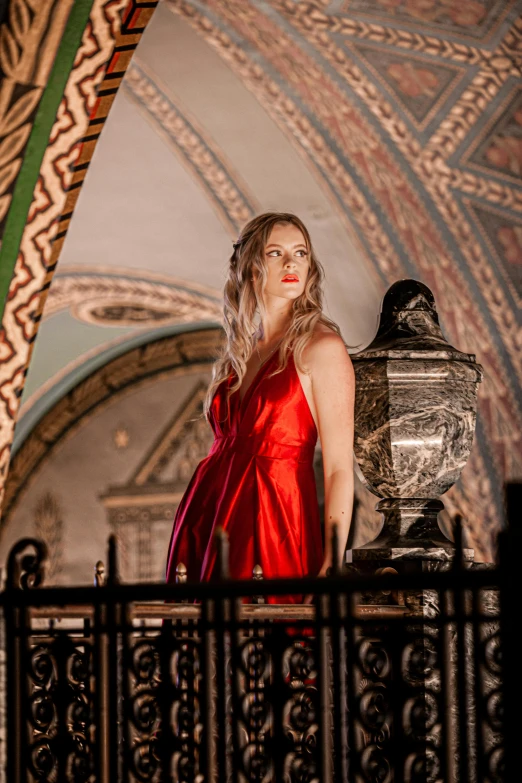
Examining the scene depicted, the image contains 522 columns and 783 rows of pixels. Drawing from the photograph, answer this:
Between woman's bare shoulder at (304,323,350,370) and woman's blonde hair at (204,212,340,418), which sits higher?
woman's blonde hair at (204,212,340,418)

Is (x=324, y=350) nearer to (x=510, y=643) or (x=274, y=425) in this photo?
(x=274, y=425)

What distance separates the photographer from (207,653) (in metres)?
2.00

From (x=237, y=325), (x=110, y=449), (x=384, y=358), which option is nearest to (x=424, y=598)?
(x=384, y=358)

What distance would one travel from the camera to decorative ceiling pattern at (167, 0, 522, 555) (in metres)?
5.96

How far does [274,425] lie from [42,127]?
39.6 inches

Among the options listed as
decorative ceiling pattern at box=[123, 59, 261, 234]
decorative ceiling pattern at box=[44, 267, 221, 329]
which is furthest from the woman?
decorative ceiling pattern at box=[44, 267, 221, 329]

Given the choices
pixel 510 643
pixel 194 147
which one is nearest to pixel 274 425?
pixel 510 643

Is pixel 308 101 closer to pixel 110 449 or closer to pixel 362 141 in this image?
pixel 362 141

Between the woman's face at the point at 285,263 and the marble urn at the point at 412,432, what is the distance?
30 centimetres

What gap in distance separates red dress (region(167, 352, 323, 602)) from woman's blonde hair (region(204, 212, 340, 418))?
0.09m

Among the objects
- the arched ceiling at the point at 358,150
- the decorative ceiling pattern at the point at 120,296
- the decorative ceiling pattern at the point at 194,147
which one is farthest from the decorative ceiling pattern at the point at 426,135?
the decorative ceiling pattern at the point at 120,296

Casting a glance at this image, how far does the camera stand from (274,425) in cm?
308

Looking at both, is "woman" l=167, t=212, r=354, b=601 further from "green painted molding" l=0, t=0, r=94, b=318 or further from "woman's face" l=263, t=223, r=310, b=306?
"green painted molding" l=0, t=0, r=94, b=318

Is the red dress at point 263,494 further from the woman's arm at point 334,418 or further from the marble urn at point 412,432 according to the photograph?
the marble urn at point 412,432
